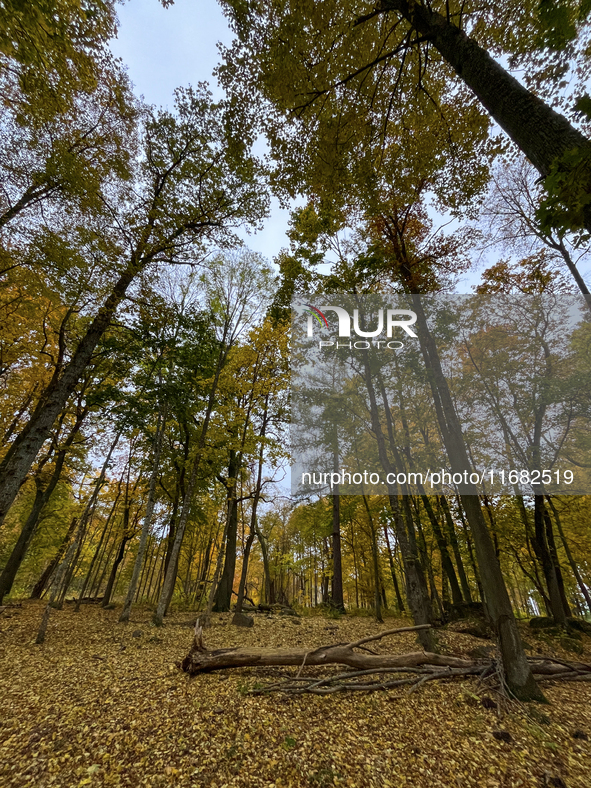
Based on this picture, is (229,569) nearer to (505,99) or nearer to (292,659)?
(292,659)

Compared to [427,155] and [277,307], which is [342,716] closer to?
[427,155]

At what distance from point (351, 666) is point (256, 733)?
7.42 feet

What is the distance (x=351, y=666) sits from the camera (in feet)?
16.3

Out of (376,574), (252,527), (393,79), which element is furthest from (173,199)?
(376,574)

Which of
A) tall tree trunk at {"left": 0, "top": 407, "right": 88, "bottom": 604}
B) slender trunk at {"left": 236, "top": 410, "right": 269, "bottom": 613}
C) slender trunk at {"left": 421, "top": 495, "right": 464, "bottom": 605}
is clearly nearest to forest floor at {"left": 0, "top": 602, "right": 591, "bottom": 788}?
slender trunk at {"left": 236, "top": 410, "right": 269, "bottom": 613}

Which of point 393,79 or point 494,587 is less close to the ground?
point 393,79

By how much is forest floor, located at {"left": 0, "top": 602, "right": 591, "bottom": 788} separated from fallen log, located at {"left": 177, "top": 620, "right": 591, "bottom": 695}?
0.16 m

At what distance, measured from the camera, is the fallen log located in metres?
4.52

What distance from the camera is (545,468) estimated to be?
395 inches

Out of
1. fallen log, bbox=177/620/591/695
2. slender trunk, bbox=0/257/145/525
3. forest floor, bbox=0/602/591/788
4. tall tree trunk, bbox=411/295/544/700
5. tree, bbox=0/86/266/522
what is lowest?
forest floor, bbox=0/602/591/788

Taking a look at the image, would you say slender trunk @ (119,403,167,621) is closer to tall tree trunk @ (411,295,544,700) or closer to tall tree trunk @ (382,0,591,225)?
tall tree trunk @ (411,295,544,700)

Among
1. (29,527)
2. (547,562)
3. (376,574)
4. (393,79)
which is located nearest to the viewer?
(393,79)

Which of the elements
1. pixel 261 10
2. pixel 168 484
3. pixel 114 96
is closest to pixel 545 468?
pixel 261 10

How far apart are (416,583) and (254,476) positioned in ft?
21.2
